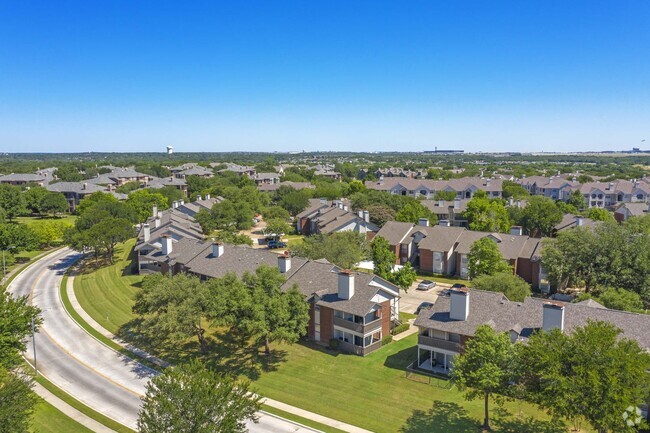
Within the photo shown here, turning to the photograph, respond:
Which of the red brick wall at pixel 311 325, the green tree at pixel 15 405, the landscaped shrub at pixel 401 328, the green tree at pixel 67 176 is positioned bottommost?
the landscaped shrub at pixel 401 328

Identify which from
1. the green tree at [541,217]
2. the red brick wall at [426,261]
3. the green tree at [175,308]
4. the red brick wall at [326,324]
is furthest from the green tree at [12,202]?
the green tree at [541,217]

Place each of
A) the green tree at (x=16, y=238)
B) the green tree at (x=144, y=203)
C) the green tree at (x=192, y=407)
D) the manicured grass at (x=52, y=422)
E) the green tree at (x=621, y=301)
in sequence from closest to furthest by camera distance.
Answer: the green tree at (x=192, y=407), the manicured grass at (x=52, y=422), the green tree at (x=621, y=301), the green tree at (x=16, y=238), the green tree at (x=144, y=203)

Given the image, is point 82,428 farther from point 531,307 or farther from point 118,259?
point 118,259

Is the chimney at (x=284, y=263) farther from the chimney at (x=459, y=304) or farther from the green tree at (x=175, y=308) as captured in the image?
the chimney at (x=459, y=304)

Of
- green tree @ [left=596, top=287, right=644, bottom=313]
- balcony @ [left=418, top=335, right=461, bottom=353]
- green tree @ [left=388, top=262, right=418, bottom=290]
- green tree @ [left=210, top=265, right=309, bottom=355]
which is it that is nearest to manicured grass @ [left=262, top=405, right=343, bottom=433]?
green tree @ [left=210, top=265, right=309, bottom=355]

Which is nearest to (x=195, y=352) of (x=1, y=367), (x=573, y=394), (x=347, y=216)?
(x=1, y=367)

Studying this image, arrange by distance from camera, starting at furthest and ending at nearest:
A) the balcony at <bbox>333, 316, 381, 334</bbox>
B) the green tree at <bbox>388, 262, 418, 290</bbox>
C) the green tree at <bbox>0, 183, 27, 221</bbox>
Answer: the green tree at <bbox>0, 183, 27, 221</bbox> < the green tree at <bbox>388, 262, 418, 290</bbox> < the balcony at <bbox>333, 316, 381, 334</bbox>

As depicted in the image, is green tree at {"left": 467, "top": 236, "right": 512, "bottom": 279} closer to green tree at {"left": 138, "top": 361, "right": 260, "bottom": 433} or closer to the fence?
the fence
